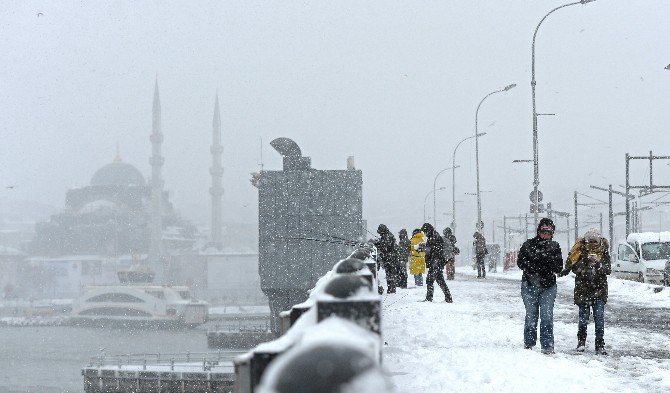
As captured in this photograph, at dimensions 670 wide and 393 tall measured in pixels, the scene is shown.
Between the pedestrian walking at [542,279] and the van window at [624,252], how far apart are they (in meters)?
22.4

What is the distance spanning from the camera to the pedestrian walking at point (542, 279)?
8.78 m

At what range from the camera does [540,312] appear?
893 cm

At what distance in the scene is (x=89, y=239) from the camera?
447ft

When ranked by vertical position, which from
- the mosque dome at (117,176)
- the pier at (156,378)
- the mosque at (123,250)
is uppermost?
the mosque dome at (117,176)

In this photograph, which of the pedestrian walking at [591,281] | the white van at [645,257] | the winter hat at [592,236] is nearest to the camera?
the pedestrian walking at [591,281]

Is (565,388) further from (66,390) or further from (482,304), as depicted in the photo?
(66,390)

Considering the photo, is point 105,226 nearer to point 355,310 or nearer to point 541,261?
point 541,261

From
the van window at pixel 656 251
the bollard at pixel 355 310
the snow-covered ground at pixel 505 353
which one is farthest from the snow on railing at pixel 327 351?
the van window at pixel 656 251

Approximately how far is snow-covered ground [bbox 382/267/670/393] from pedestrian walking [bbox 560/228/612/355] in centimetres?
28

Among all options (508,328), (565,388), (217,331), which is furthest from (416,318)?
(217,331)

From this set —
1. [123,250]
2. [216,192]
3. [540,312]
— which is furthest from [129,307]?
[540,312]

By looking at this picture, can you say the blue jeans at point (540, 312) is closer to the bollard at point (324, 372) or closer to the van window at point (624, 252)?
the bollard at point (324, 372)

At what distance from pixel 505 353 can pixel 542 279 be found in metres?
1.04

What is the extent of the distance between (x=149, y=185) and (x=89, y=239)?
1651cm
